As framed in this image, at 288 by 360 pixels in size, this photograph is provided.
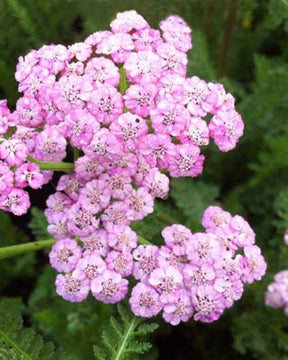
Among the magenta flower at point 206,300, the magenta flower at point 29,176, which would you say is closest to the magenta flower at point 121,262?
the magenta flower at point 206,300

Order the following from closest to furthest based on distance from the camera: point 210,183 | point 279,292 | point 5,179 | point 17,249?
point 5,179
point 17,249
point 279,292
point 210,183

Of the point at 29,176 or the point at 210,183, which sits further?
the point at 210,183

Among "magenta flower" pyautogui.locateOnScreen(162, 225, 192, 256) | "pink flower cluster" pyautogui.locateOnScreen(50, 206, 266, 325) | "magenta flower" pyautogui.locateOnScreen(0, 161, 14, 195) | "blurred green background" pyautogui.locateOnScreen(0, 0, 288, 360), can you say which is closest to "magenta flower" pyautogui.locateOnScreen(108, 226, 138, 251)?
"pink flower cluster" pyautogui.locateOnScreen(50, 206, 266, 325)

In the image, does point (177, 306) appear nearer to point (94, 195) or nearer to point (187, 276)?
point (187, 276)

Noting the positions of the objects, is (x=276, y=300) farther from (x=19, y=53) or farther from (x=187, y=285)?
(x=19, y=53)

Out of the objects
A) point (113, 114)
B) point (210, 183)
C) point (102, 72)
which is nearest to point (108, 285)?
point (113, 114)

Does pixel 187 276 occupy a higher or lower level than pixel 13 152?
lower

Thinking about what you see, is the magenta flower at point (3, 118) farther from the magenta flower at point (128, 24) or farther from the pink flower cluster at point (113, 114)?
the magenta flower at point (128, 24)
